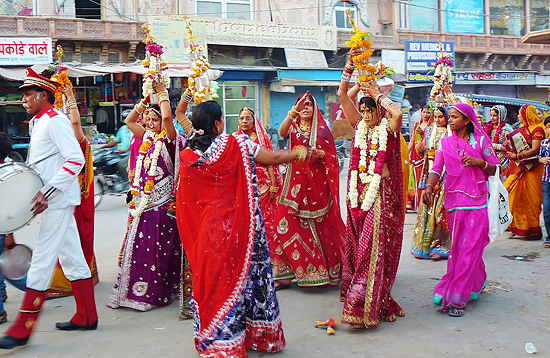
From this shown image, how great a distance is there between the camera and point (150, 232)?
4898 mm

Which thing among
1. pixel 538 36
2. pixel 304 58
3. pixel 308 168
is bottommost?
pixel 308 168

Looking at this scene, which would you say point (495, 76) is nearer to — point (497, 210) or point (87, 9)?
point (87, 9)

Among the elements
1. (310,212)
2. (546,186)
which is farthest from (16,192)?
(546,186)

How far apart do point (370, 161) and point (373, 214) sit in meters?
0.44

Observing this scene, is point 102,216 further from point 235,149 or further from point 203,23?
point 203,23

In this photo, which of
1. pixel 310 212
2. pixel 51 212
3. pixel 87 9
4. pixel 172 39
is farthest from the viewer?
pixel 87 9

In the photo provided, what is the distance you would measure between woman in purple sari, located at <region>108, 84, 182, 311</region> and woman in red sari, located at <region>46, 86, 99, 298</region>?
506 mm

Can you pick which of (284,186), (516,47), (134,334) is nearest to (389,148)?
(284,186)

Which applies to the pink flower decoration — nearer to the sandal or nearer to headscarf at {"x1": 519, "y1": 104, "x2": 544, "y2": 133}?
the sandal

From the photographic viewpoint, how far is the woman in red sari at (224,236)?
361 centimetres

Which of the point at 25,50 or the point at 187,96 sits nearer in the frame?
the point at 187,96

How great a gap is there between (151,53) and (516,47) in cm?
2929

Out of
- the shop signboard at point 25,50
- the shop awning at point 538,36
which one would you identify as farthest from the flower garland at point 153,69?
the shop signboard at point 25,50

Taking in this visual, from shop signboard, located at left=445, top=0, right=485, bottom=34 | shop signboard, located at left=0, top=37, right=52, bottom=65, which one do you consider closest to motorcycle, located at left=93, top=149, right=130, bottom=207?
shop signboard, located at left=0, top=37, right=52, bottom=65
